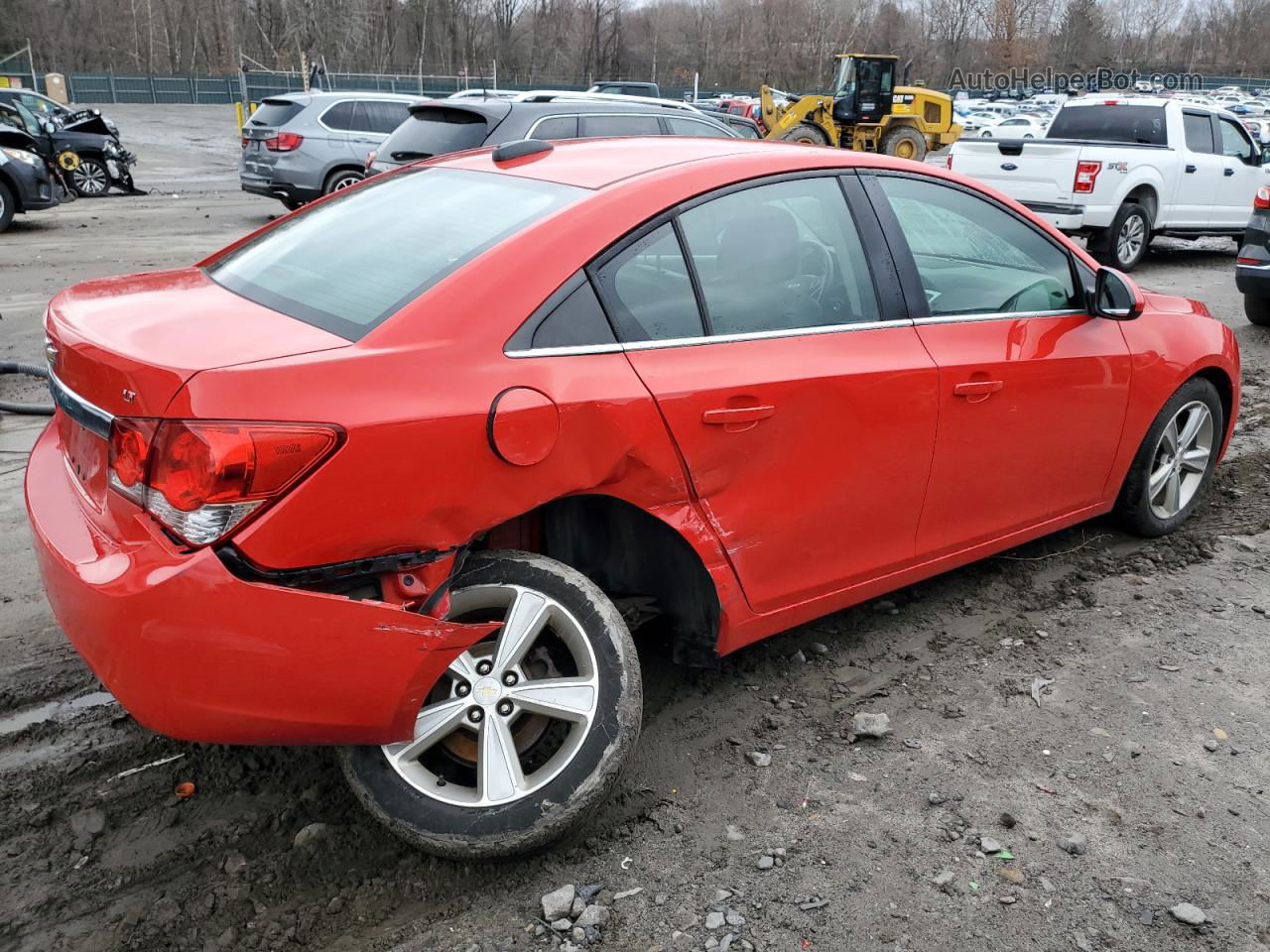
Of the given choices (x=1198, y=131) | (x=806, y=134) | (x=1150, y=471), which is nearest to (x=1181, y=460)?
(x=1150, y=471)

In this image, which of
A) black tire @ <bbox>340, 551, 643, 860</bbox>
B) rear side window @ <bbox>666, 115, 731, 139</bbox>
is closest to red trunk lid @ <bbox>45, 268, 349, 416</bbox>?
black tire @ <bbox>340, 551, 643, 860</bbox>

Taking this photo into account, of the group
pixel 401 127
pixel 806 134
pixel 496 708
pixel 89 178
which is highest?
pixel 401 127

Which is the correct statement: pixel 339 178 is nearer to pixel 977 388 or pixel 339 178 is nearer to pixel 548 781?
pixel 977 388

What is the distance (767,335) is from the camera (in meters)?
3.10

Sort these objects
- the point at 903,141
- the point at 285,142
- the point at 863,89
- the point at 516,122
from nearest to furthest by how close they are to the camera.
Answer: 1. the point at 516,122
2. the point at 285,142
3. the point at 863,89
4. the point at 903,141

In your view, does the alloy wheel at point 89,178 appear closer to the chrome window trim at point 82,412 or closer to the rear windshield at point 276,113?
the rear windshield at point 276,113

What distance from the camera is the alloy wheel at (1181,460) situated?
4.58 metres

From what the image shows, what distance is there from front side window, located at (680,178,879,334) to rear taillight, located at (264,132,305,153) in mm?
13006

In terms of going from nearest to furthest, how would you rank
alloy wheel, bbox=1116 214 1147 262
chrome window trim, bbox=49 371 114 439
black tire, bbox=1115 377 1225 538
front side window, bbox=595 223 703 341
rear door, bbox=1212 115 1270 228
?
chrome window trim, bbox=49 371 114 439
front side window, bbox=595 223 703 341
black tire, bbox=1115 377 1225 538
alloy wheel, bbox=1116 214 1147 262
rear door, bbox=1212 115 1270 228

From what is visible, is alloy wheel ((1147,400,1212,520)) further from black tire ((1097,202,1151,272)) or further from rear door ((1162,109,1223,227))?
rear door ((1162,109,1223,227))

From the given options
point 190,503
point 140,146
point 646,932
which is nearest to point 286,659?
point 190,503

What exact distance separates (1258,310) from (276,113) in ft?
41.0

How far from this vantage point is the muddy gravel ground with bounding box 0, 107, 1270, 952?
250cm

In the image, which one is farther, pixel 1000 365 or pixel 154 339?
pixel 1000 365
